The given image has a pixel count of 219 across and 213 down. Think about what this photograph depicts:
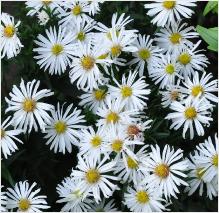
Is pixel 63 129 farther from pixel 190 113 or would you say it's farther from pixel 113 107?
pixel 190 113

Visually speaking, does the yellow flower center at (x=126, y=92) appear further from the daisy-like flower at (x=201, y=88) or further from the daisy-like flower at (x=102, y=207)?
the daisy-like flower at (x=102, y=207)

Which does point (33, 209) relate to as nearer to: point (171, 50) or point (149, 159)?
point (149, 159)

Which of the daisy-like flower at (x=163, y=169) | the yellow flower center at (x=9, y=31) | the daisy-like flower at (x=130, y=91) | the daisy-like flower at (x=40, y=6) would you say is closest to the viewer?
the daisy-like flower at (x=163, y=169)

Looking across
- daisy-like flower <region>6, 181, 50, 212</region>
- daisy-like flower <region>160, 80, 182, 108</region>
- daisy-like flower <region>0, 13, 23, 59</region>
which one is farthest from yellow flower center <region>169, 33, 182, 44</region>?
daisy-like flower <region>6, 181, 50, 212</region>

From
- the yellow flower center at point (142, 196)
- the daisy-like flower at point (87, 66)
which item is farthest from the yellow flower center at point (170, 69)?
the yellow flower center at point (142, 196)

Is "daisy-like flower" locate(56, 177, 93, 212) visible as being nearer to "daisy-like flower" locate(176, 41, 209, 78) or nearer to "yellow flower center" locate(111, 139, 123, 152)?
"yellow flower center" locate(111, 139, 123, 152)

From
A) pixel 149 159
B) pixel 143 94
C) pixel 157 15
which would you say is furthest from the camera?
pixel 157 15

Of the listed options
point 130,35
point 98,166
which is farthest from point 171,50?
point 98,166
